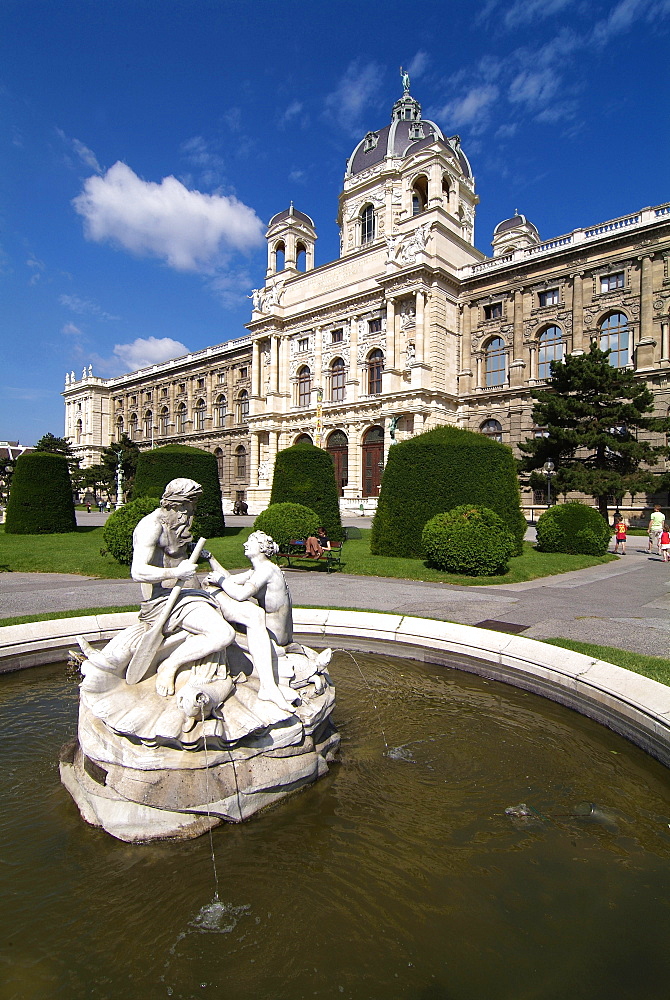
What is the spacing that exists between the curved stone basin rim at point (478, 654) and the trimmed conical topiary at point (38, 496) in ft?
50.0

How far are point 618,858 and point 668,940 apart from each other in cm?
56

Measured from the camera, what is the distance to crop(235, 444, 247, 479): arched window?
170 ft

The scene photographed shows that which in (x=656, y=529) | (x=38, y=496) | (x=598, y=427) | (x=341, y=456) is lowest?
(x=656, y=529)

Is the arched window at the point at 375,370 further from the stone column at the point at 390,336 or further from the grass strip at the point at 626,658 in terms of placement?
the grass strip at the point at 626,658

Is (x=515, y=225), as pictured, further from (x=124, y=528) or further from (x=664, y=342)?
(x=124, y=528)

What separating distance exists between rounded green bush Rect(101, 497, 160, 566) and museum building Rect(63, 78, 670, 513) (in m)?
15.5

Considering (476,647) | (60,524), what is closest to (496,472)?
(476,647)

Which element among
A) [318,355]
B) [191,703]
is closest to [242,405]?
[318,355]

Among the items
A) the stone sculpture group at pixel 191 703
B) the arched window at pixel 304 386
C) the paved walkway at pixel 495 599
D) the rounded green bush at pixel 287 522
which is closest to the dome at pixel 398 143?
the arched window at pixel 304 386

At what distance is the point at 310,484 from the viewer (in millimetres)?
16516

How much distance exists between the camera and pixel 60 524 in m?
20.5

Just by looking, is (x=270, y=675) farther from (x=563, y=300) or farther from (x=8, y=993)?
(x=563, y=300)

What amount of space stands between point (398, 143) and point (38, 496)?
3967cm

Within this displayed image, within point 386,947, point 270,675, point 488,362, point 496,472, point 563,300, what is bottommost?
point 386,947
